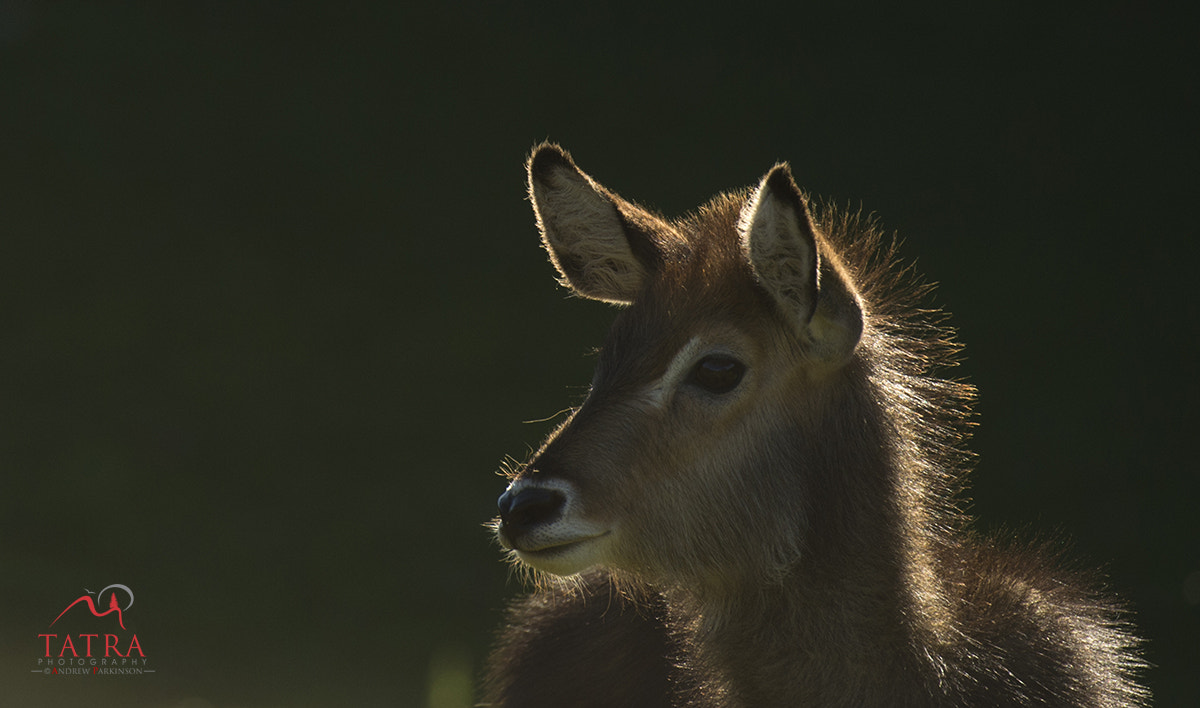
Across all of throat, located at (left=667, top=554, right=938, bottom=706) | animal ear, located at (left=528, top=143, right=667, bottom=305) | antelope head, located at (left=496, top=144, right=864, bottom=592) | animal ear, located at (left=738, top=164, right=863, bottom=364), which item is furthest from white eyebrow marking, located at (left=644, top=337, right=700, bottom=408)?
throat, located at (left=667, top=554, right=938, bottom=706)

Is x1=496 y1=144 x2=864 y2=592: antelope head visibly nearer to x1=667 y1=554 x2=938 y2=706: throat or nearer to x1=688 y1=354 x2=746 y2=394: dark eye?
x1=688 y1=354 x2=746 y2=394: dark eye

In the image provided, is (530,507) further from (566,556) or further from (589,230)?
(589,230)

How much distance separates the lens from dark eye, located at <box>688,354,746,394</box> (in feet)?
11.0

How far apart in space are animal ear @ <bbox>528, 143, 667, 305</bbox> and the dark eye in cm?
43

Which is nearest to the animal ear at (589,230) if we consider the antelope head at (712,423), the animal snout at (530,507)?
the antelope head at (712,423)

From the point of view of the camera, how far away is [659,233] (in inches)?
154

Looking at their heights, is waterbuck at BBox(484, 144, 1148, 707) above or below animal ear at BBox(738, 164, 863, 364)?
below

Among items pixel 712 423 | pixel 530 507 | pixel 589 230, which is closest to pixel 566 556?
pixel 530 507

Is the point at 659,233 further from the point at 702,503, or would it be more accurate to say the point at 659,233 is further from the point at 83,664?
the point at 83,664

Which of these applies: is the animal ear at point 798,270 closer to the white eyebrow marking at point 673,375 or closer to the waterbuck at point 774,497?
the waterbuck at point 774,497

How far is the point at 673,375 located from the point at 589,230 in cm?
78

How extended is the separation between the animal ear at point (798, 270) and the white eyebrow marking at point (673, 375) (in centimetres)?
26

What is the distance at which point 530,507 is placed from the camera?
3.09 metres

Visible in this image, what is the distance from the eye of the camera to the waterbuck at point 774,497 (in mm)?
3240
